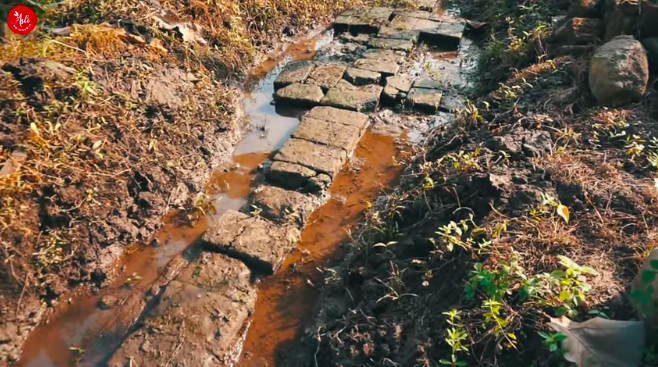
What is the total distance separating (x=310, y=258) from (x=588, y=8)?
12.4ft

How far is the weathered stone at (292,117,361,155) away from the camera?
15.3 feet

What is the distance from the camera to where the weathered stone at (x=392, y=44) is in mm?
6281

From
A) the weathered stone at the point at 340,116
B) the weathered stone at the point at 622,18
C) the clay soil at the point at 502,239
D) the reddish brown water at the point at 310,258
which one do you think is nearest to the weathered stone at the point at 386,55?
the weathered stone at the point at 340,116

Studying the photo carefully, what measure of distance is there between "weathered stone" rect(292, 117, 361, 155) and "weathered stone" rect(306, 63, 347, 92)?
0.79 meters

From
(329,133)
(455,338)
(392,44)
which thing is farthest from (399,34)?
(455,338)

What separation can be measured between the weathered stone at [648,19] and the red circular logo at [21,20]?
5.22m

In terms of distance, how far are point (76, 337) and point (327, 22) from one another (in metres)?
5.36

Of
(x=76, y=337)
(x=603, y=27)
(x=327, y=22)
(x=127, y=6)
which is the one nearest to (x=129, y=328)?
(x=76, y=337)

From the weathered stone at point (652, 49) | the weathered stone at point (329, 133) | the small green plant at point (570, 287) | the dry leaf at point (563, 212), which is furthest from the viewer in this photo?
the weathered stone at point (329, 133)

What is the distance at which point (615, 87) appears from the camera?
384 centimetres

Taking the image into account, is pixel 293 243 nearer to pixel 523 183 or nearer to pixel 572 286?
pixel 523 183

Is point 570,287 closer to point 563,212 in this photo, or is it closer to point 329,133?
point 563,212

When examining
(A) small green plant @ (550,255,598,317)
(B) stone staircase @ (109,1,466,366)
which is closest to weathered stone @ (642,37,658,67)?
(B) stone staircase @ (109,1,466,366)

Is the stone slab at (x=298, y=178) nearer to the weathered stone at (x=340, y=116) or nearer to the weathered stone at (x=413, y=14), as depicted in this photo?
the weathered stone at (x=340, y=116)
